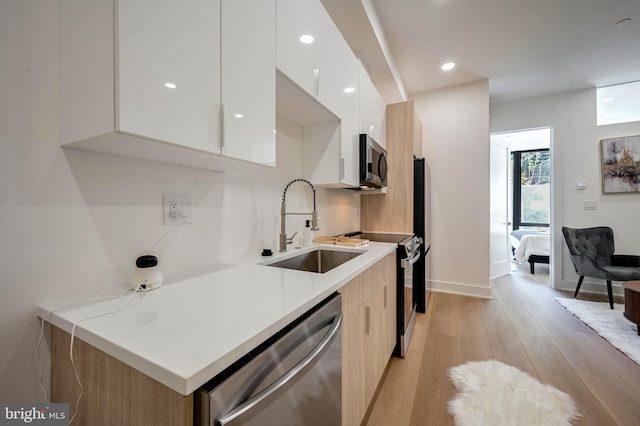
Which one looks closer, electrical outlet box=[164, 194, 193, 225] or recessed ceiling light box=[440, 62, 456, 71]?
electrical outlet box=[164, 194, 193, 225]

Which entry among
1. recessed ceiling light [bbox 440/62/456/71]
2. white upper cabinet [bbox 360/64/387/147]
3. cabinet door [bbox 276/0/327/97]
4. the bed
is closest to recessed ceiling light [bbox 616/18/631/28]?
recessed ceiling light [bbox 440/62/456/71]

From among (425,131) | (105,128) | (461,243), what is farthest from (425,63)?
(105,128)

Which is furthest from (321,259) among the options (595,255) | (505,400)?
(595,255)

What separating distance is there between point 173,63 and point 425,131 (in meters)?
3.80

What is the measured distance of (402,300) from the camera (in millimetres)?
2074

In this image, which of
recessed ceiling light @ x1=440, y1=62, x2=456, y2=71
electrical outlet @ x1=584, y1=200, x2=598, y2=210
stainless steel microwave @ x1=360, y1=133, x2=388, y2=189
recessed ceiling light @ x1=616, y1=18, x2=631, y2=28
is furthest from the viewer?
electrical outlet @ x1=584, y1=200, x2=598, y2=210

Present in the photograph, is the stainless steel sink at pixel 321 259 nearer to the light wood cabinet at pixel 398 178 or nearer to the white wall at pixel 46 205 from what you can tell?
the white wall at pixel 46 205

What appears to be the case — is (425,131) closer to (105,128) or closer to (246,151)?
(246,151)

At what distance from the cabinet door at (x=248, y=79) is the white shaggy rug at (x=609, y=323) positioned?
3.15 meters

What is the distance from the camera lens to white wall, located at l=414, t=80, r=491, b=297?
11.6 ft

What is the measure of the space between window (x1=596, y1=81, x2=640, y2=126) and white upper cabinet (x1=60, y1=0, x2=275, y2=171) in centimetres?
529

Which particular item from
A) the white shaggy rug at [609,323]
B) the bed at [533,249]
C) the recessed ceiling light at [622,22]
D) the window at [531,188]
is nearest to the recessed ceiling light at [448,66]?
the recessed ceiling light at [622,22]

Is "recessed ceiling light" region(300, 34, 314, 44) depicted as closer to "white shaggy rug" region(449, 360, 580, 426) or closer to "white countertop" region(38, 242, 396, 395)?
"white countertop" region(38, 242, 396, 395)

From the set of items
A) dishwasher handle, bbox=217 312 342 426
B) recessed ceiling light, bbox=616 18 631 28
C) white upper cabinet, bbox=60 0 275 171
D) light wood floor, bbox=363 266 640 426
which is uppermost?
recessed ceiling light, bbox=616 18 631 28
